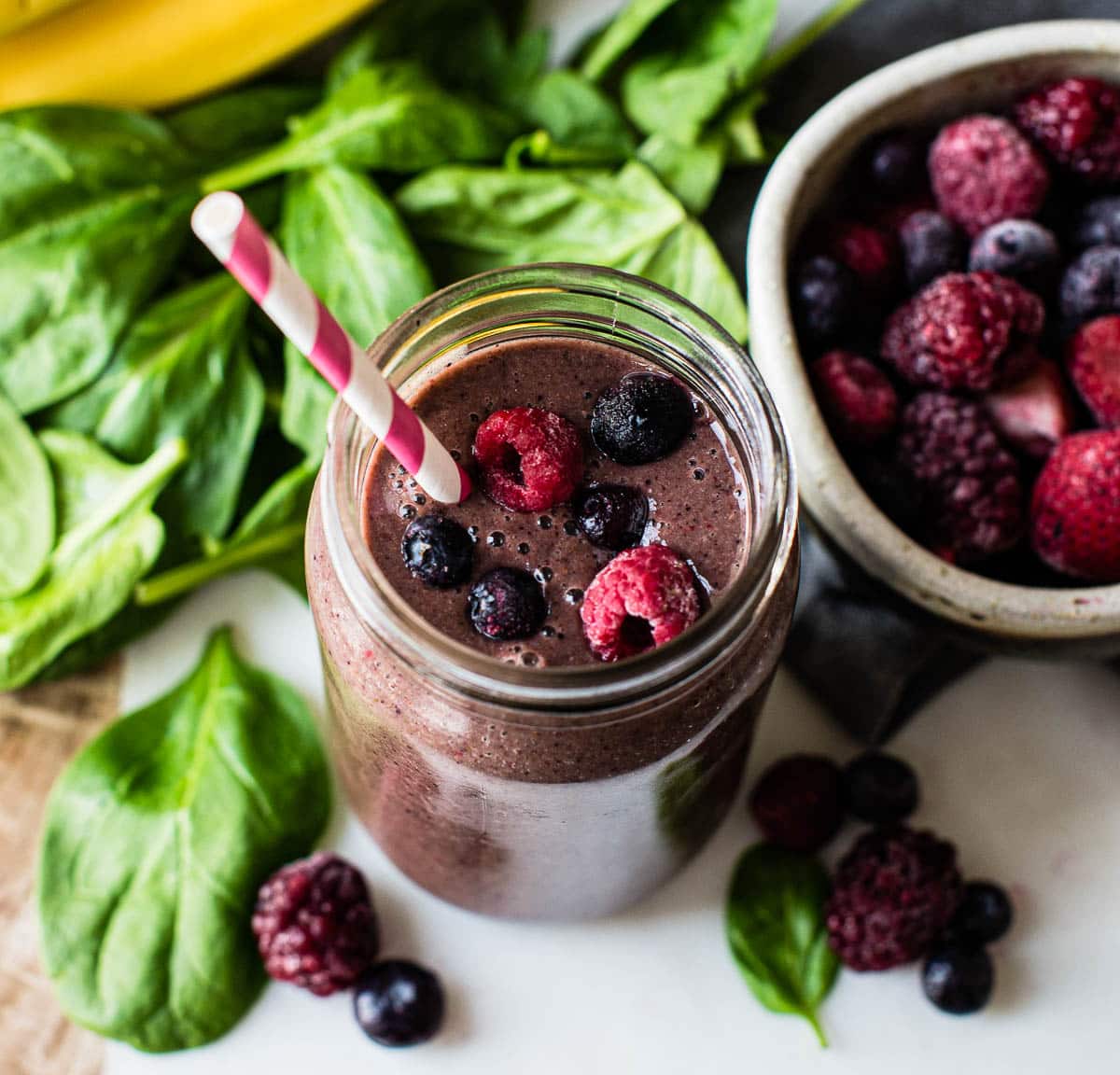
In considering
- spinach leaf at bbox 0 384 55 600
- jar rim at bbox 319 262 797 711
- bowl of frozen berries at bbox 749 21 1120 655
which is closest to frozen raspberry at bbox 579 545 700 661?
jar rim at bbox 319 262 797 711

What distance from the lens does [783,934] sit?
1146 millimetres

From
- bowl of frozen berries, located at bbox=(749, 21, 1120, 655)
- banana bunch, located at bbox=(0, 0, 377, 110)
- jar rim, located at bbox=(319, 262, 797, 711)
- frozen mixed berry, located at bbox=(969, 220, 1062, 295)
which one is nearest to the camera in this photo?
jar rim, located at bbox=(319, 262, 797, 711)

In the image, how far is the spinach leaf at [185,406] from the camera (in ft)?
3.91

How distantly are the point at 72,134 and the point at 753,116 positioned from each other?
0.65 m

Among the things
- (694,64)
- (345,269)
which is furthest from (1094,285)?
(345,269)

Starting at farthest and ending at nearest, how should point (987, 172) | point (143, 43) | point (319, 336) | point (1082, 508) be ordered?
point (143, 43)
point (987, 172)
point (1082, 508)
point (319, 336)

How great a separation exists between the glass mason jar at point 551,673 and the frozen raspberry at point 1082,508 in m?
0.30

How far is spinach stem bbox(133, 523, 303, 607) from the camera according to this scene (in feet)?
3.89

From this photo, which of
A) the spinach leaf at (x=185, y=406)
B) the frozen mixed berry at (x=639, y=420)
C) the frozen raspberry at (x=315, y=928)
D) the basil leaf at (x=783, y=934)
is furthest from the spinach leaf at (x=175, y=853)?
the frozen mixed berry at (x=639, y=420)

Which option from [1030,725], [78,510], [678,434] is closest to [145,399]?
[78,510]

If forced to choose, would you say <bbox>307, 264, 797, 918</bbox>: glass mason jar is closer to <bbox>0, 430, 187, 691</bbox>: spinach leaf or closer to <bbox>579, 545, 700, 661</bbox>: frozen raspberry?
<bbox>579, 545, 700, 661</bbox>: frozen raspberry

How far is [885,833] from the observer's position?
115cm

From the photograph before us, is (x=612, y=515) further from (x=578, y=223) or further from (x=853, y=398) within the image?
(x=578, y=223)

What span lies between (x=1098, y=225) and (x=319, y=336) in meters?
0.80
